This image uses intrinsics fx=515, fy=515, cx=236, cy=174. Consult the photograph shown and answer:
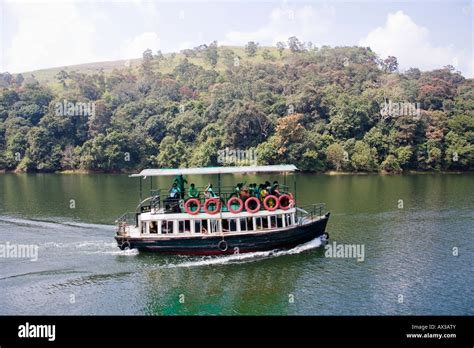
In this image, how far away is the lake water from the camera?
67.9 feet

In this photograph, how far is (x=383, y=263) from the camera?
82.6 feet

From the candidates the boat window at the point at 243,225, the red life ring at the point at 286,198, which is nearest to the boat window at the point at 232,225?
the boat window at the point at 243,225

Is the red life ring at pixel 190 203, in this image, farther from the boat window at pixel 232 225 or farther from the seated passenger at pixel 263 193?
the seated passenger at pixel 263 193

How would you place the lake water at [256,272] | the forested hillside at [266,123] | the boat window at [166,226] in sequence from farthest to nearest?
the forested hillside at [266,123] < the boat window at [166,226] < the lake water at [256,272]

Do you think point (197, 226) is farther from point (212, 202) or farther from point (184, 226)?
point (212, 202)

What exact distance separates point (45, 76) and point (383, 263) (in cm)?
12466

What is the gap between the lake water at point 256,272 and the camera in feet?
67.9

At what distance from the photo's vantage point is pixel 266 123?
7319cm

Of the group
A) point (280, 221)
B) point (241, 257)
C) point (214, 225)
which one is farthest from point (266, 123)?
point (241, 257)

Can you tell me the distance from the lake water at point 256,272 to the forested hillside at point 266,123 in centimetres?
3039

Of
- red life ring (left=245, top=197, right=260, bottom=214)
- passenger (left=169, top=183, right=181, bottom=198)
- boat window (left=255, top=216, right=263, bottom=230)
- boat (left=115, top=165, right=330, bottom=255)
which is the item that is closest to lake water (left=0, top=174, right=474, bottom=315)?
boat (left=115, top=165, right=330, bottom=255)

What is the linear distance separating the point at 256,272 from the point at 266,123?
1983 inches

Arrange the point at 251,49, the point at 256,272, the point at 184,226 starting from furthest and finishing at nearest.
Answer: the point at 251,49
the point at 184,226
the point at 256,272

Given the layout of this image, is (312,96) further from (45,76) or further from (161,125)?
(45,76)
